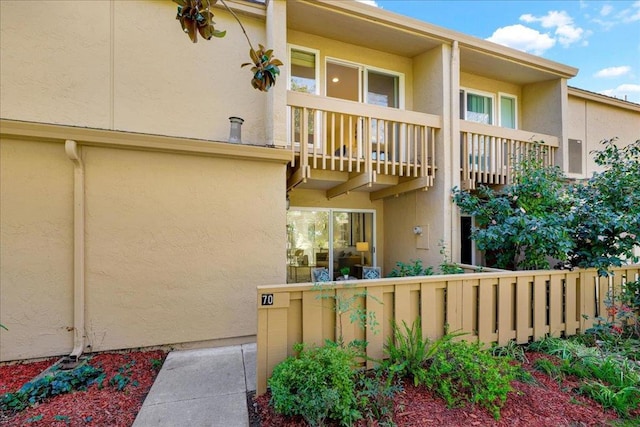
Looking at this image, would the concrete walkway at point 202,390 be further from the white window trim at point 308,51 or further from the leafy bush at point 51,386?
the white window trim at point 308,51

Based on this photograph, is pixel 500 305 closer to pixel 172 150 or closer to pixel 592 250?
pixel 592 250

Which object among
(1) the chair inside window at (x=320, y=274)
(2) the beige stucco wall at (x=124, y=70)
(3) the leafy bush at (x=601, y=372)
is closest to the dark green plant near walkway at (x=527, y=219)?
(3) the leafy bush at (x=601, y=372)

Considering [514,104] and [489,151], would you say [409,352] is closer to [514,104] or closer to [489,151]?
[489,151]

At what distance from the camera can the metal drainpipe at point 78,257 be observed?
11.6 feet

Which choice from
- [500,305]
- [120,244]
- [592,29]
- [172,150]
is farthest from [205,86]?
[592,29]

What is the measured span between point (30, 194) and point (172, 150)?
1785 millimetres

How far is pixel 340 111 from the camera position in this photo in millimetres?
4883

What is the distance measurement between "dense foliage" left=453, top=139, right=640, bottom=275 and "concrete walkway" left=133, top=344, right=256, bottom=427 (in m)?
4.31

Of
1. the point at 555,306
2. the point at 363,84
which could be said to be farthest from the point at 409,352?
the point at 363,84

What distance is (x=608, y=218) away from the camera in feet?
13.4

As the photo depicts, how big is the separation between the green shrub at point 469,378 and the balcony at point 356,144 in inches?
119

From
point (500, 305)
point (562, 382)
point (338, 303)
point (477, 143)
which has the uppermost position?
point (477, 143)

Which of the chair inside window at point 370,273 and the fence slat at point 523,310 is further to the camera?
the chair inside window at point 370,273

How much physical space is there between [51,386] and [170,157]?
2913mm
